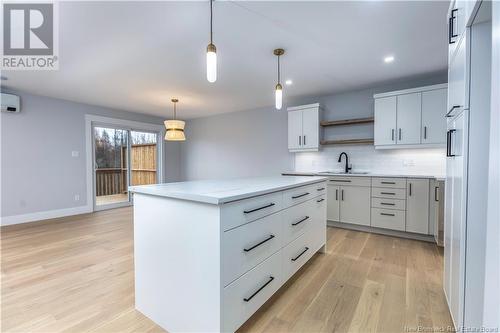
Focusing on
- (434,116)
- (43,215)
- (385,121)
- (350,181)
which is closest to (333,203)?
(350,181)

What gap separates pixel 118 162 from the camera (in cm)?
578

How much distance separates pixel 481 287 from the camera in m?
1.20

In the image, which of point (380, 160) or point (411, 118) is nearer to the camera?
point (411, 118)

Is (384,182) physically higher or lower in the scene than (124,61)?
lower

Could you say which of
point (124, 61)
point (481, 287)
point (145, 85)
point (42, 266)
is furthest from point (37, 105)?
point (481, 287)

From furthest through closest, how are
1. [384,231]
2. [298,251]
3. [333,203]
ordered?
[333,203] < [384,231] < [298,251]

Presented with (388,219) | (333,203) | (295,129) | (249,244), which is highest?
(295,129)

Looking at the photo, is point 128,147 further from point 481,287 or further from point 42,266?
point 481,287

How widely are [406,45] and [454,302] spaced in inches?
102

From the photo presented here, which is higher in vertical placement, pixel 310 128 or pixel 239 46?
pixel 239 46

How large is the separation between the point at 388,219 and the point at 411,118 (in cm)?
158

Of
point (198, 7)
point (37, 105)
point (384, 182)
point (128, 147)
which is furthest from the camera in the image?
point (128, 147)

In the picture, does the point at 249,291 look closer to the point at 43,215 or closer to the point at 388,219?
the point at 388,219

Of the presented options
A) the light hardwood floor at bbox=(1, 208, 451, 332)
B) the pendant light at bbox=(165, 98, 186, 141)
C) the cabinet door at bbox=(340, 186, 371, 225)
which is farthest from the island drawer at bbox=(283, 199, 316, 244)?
the pendant light at bbox=(165, 98, 186, 141)
